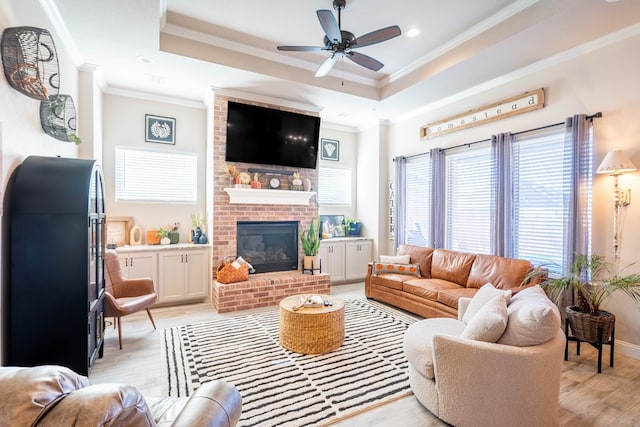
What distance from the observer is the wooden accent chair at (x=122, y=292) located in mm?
3072

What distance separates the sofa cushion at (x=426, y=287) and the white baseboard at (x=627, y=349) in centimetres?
155

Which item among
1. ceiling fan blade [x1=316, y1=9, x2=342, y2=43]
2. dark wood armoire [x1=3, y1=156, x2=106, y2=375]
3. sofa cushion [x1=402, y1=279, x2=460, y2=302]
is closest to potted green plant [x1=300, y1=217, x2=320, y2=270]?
sofa cushion [x1=402, y1=279, x2=460, y2=302]

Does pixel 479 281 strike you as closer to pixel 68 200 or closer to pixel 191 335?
pixel 191 335

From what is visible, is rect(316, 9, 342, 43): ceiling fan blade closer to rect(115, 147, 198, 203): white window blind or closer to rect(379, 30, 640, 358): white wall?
rect(379, 30, 640, 358): white wall

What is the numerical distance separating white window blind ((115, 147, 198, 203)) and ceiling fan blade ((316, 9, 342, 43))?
316cm

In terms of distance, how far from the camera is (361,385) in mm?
2439

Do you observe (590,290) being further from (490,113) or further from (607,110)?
(490,113)

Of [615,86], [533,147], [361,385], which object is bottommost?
[361,385]

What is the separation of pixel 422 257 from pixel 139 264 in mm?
4046

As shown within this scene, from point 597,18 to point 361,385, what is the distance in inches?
152

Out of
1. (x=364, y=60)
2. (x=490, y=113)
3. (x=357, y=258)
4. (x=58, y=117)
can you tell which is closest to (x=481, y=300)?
(x=364, y=60)

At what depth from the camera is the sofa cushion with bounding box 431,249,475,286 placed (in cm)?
411

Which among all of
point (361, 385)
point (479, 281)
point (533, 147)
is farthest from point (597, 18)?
point (361, 385)

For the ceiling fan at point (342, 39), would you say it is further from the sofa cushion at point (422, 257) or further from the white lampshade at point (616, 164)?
the sofa cushion at point (422, 257)
